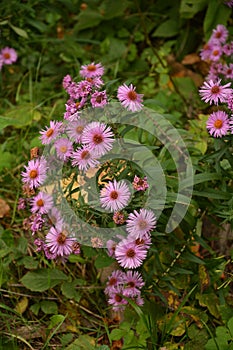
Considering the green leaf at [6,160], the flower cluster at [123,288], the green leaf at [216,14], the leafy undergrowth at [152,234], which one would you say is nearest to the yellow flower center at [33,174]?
the leafy undergrowth at [152,234]

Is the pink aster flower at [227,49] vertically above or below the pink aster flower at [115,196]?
above

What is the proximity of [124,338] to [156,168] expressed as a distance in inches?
23.5

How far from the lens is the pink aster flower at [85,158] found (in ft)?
5.84

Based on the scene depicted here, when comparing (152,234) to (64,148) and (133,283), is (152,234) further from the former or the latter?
(64,148)

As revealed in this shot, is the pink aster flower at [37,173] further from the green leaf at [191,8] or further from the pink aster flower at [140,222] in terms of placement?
the green leaf at [191,8]

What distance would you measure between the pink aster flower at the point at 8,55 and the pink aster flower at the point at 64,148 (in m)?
1.31

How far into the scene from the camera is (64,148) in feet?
6.05

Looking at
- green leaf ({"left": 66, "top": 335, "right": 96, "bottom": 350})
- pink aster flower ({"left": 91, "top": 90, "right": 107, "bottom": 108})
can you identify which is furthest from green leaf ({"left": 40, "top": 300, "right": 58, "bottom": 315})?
pink aster flower ({"left": 91, "top": 90, "right": 107, "bottom": 108})

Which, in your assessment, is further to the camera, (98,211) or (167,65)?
(167,65)

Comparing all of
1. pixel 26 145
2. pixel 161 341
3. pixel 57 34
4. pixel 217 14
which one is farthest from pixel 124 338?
pixel 57 34

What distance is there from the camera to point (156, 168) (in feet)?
6.39

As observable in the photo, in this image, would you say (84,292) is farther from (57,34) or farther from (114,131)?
(57,34)

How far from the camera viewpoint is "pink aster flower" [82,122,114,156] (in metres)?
1.78

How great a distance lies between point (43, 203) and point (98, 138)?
298mm
